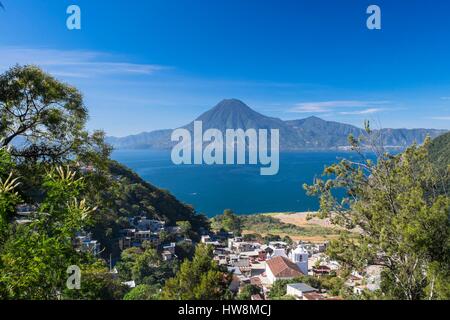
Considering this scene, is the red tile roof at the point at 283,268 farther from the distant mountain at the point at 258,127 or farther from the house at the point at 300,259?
the distant mountain at the point at 258,127

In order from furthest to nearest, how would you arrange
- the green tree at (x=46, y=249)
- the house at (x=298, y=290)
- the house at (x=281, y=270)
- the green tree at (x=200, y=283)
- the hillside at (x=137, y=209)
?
1. the hillside at (x=137, y=209)
2. the house at (x=281, y=270)
3. the house at (x=298, y=290)
4. the green tree at (x=200, y=283)
5. the green tree at (x=46, y=249)

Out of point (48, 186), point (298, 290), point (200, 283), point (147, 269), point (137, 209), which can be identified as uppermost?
point (48, 186)

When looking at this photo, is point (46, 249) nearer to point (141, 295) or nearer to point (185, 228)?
point (141, 295)

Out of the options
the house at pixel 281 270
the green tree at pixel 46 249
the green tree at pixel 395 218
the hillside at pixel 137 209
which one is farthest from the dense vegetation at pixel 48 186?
the hillside at pixel 137 209

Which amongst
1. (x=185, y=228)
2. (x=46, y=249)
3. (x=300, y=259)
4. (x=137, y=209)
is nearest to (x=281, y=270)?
(x=300, y=259)

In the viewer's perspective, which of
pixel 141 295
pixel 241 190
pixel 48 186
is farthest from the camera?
pixel 241 190
